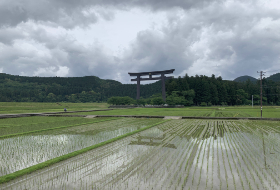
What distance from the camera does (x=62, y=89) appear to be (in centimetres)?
13612

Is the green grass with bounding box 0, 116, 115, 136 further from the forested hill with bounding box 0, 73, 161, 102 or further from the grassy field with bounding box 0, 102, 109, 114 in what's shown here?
the forested hill with bounding box 0, 73, 161, 102

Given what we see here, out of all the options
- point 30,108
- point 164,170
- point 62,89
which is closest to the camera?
point 164,170

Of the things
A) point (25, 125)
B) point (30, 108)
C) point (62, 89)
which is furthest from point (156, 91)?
point (25, 125)

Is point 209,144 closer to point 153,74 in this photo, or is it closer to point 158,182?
point 158,182

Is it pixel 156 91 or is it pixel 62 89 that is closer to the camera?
pixel 156 91

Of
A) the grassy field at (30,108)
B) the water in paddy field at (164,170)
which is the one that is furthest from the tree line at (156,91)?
the water in paddy field at (164,170)

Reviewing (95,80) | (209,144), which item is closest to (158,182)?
(209,144)

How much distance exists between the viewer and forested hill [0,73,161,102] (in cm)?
11238

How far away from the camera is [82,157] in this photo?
681cm

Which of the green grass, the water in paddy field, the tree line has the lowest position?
the green grass

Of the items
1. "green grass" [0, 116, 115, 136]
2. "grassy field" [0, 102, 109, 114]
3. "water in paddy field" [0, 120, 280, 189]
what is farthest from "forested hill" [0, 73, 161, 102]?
"water in paddy field" [0, 120, 280, 189]

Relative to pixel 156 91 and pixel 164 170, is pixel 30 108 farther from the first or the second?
pixel 156 91

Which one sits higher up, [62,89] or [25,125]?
[62,89]

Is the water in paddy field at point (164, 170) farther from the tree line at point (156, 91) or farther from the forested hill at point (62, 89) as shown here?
the forested hill at point (62, 89)
